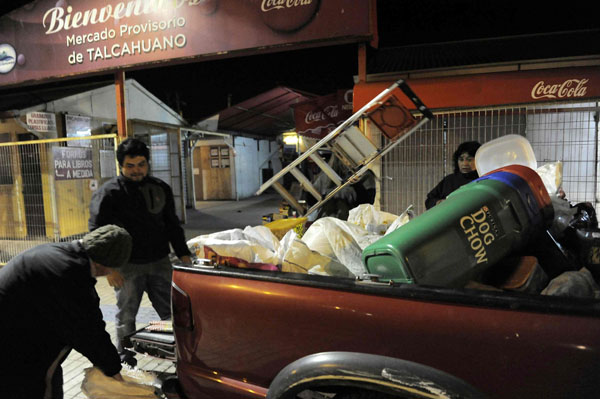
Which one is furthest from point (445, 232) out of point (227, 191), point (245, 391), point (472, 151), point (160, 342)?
point (227, 191)

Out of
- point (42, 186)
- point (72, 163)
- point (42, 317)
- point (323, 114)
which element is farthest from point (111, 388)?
point (323, 114)

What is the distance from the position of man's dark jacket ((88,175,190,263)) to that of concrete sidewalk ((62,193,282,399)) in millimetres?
896

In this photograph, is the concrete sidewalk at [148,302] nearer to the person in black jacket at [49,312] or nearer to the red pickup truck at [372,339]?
the person in black jacket at [49,312]

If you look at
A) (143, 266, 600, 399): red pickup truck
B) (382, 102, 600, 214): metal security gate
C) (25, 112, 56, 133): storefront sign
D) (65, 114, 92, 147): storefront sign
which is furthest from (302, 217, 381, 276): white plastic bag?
(65, 114, 92, 147): storefront sign

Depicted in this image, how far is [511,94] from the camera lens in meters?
4.30

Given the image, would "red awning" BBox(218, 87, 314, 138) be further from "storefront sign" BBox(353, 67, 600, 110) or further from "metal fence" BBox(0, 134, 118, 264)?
"storefront sign" BBox(353, 67, 600, 110)

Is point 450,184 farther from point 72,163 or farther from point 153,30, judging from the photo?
point 72,163

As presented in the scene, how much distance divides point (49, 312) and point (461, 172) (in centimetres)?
364

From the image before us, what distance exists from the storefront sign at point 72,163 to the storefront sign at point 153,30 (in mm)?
1372

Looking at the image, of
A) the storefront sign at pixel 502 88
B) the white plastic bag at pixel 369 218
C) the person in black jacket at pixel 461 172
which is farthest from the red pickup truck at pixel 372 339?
the storefront sign at pixel 502 88

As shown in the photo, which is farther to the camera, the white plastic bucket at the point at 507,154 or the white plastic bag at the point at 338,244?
the white plastic bucket at the point at 507,154

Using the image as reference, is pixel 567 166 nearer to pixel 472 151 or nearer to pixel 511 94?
pixel 511 94

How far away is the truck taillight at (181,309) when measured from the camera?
1.82 meters

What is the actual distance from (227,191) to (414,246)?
55.8ft
